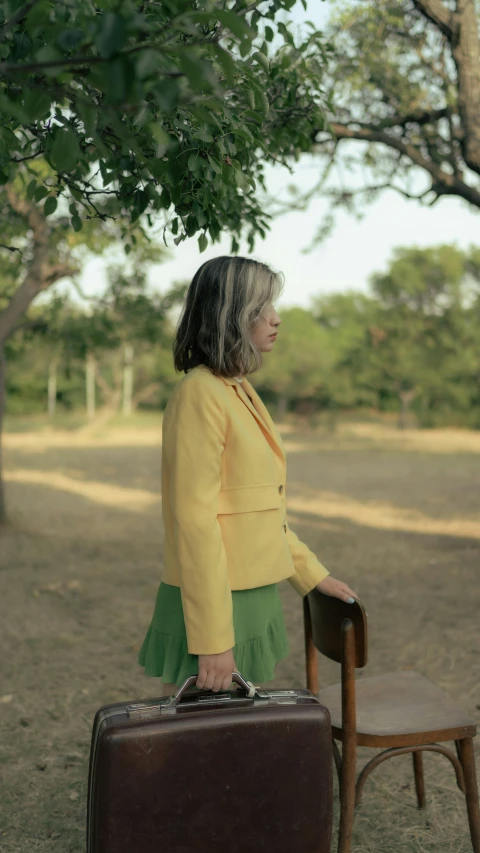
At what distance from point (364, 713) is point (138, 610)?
179 inches

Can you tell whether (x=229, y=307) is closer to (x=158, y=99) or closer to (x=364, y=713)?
(x=158, y=99)

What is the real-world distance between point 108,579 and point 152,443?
68.1 feet

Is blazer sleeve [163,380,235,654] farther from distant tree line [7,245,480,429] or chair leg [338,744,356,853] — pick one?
distant tree line [7,245,480,429]

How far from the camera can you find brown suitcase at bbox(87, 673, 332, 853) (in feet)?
6.22

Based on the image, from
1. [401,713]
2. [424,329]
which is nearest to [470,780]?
[401,713]

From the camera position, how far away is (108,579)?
26.4 feet

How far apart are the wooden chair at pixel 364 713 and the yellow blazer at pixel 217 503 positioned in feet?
0.78

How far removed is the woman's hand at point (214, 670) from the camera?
6.77 feet

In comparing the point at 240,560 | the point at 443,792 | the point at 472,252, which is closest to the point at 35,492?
the point at 443,792

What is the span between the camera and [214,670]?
2.07m

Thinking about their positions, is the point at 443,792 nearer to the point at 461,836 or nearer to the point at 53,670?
the point at 461,836

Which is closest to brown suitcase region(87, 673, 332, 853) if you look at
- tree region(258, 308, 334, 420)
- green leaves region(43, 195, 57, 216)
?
green leaves region(43, 195, 57, 216)

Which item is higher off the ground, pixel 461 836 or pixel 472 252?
pixel 472 252

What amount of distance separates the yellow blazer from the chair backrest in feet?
0.52
